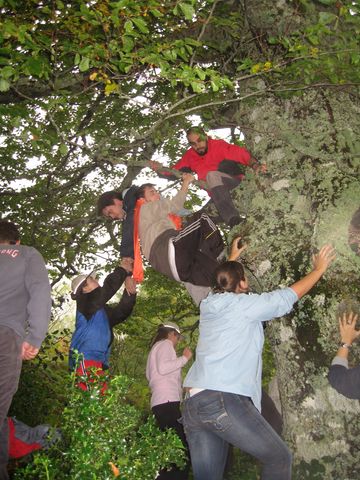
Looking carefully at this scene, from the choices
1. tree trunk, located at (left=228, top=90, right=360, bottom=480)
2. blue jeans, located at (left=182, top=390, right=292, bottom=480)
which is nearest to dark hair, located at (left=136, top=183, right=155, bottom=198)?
tree trunk, located at (left=228, top=90, right=360, bottom=480)

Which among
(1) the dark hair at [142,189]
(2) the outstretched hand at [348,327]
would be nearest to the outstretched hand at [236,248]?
(2) the outstretched hand at [348,327]

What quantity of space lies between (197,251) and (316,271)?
3.80 ft

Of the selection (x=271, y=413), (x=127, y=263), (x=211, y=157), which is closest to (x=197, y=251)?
(x=127, y=263)

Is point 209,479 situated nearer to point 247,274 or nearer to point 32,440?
point 247,274

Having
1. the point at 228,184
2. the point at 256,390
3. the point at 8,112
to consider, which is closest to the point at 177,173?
the point at 228,184

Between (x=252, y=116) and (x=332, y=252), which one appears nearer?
(x=332, y=252)

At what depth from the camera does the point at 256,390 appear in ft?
9.68

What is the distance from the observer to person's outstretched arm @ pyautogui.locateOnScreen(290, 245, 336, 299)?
303 cm

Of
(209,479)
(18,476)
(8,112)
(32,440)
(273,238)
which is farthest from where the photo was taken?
(8,112)

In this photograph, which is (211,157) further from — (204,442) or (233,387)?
(204,442)

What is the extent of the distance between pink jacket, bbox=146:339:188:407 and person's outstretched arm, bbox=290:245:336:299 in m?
2.30

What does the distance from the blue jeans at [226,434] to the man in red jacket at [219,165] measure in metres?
2.04

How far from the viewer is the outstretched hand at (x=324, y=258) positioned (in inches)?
124

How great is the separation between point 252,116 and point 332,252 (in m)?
1.81
